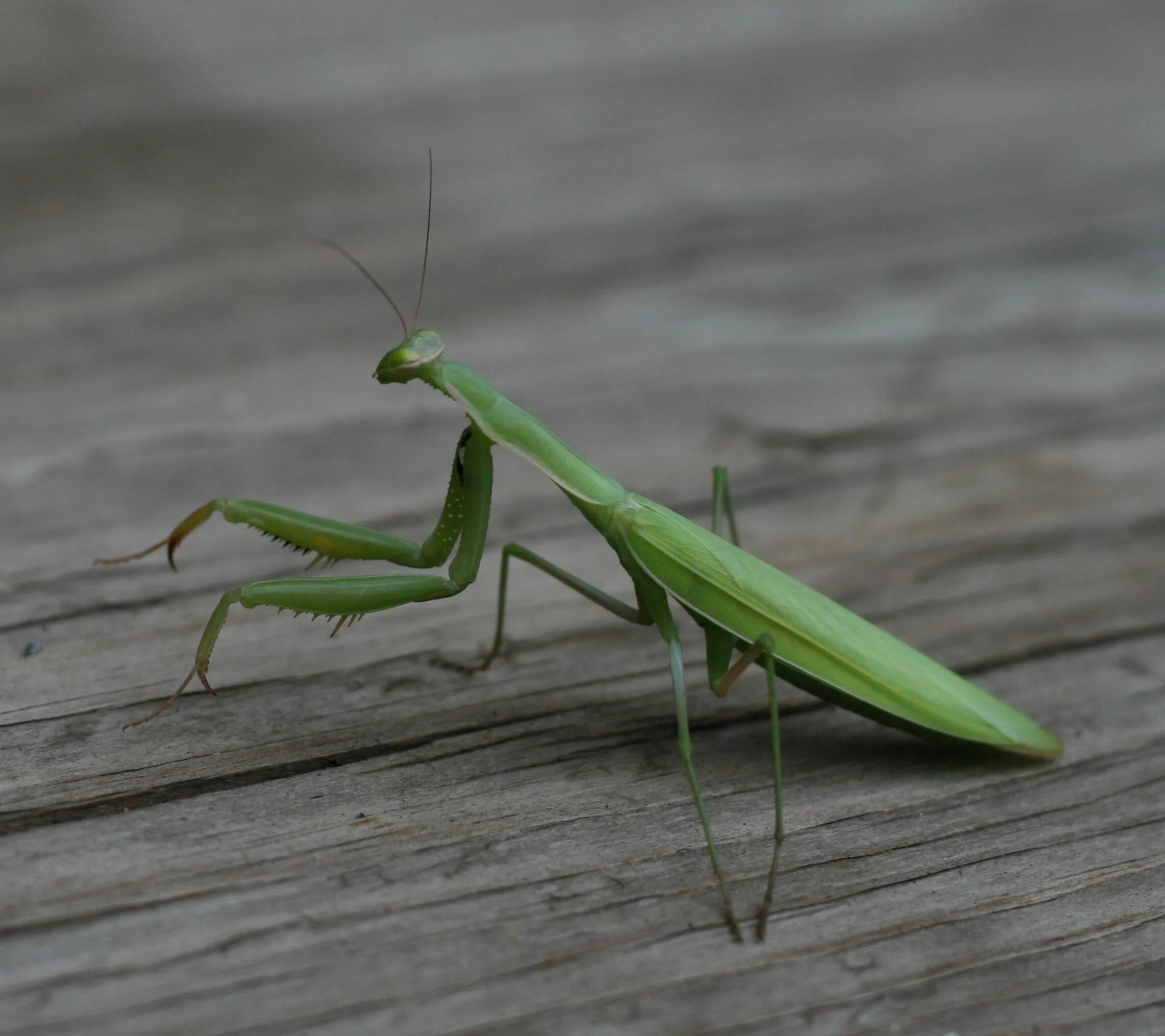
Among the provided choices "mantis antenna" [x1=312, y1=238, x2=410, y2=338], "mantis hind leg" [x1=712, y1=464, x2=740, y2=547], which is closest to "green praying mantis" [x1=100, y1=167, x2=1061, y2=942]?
"mantis antenna" [x1=312, y1=238, x2=410, y2=338]

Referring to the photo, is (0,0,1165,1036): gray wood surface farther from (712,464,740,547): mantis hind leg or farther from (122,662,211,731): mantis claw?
(712,464,740,547): mantis hind leg

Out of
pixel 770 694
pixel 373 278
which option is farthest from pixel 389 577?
pixel 373 278

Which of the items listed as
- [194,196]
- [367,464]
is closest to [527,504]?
[367,464]

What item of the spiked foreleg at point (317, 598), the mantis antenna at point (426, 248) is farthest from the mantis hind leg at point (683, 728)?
the mantis antenna at point (426, 248)

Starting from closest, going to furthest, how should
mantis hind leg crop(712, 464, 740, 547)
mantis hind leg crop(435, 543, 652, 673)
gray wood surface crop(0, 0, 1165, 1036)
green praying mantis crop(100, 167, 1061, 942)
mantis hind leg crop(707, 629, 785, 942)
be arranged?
1. gray wood surface crop(0, 0, 1165, 1036)
2. mantis hind leg crop(707, 629, 785, 942)
3. green praying mantis crop(100, 167, 1061, 942)
4. mantis hind leg crop(435, 543, 652, 673)
5. mantis hind leg crop(712, 464, 740, 547)

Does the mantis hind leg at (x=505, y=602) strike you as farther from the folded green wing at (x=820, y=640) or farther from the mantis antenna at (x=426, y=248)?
the mantis antenna at (x=426, y=248)

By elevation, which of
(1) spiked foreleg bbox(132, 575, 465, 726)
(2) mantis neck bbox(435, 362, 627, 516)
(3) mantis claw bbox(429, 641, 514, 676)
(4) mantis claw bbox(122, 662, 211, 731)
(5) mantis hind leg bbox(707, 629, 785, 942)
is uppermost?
(2) mantis neck bbox(435, 362, 627, 516)

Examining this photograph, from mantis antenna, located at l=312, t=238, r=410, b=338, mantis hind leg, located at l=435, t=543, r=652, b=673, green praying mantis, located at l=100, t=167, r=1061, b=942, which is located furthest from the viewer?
mantis hind leg, located at l=435, t=543, r=652, b=673

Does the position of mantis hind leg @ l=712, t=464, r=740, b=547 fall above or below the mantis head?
below
